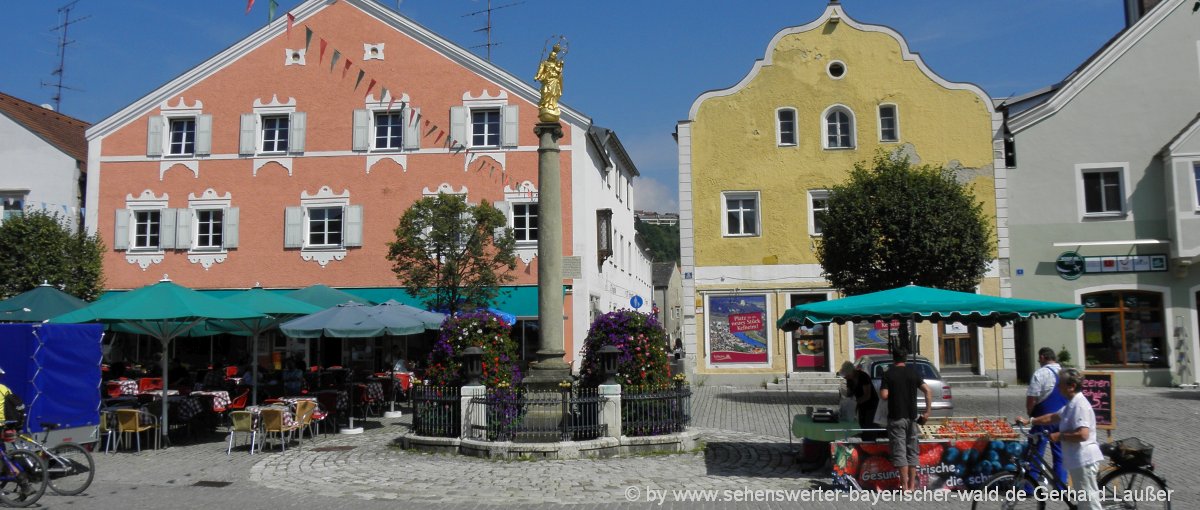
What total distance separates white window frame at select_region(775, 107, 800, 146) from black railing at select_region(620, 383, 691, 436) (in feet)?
49.9

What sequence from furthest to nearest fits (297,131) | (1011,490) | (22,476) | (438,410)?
(297,131)
(438,410)
(22,476)
(1011,490)

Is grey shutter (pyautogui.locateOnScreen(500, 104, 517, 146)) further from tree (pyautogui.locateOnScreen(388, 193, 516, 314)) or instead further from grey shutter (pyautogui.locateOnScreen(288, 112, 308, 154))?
grey shutter (pyautogui.locateOnScreen(288, 112, 308, 154))

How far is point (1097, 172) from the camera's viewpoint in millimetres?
25938

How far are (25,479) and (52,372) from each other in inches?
133

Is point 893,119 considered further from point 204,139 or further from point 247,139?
point 204,139

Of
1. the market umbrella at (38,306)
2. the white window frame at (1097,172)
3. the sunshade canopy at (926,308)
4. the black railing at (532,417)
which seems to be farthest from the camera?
the white window frame at (1097,172)

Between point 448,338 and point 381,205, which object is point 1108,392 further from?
point 381,205

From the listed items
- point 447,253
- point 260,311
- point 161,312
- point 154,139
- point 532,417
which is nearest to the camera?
point 532,417

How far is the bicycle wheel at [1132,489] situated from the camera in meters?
7.81

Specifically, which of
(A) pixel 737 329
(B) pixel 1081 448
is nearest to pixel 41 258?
(A) pixel 737 329

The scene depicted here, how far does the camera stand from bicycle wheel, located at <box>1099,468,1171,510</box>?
7.81 m

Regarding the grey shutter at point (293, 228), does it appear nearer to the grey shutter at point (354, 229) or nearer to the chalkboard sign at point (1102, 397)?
the grey shutter at point (354, 229)

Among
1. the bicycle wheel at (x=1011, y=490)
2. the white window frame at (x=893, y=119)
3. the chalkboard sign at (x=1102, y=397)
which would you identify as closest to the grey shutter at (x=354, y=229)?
the white window frame at (x=893, y=119)

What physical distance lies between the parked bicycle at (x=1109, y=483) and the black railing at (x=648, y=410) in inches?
221
